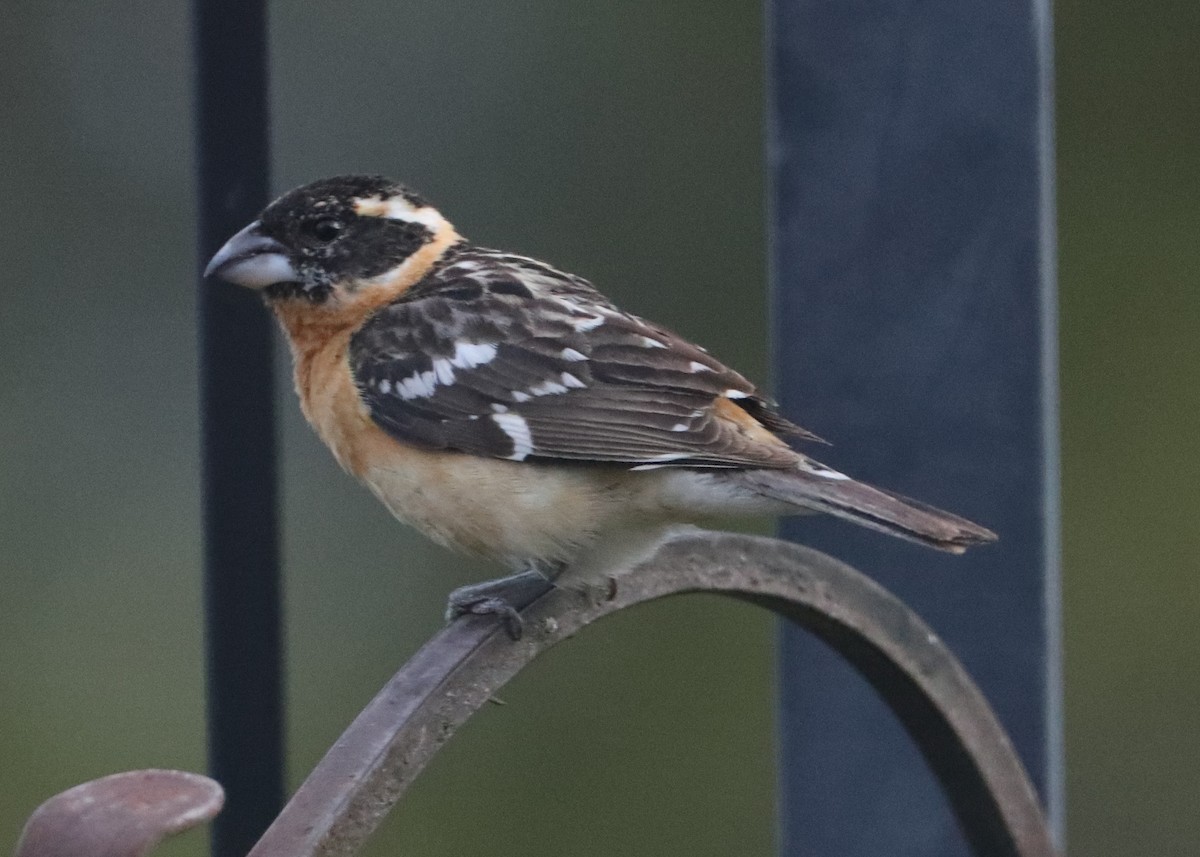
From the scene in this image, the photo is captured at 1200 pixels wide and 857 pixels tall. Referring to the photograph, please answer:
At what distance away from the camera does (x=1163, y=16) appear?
6.05 meters

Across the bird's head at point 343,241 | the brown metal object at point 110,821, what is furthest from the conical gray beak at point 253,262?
the brown metal object at point 110,821

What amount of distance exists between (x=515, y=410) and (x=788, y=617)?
2.33 ft

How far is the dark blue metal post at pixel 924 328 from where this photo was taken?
112 inches

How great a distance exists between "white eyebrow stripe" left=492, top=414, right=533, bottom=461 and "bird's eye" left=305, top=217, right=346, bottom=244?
0.56 metres

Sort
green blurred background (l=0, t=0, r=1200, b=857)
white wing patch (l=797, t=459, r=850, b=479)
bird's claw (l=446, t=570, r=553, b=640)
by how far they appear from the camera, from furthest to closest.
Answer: green blurred background (l=0, t=0, r=1200, b=857)
white wing patch (l=797, t=459, r=850, b=479)
bird's claw (l=446, t=570, r=553, b=640)

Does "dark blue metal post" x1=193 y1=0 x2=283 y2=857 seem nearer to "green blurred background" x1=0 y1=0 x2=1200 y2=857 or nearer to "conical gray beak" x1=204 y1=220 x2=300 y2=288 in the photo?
"conical gray beak" x1=204 y1=220 x2=300 y2=288

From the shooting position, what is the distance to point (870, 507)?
2598 millimetres

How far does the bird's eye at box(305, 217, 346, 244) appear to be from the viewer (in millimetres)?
3463

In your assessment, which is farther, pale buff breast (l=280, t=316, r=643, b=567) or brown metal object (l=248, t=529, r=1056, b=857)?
pale buff breast (l=280, t=316, r=643, b=567)

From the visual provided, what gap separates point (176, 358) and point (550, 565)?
3054mm

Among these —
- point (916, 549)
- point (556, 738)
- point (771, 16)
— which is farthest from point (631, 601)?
point (556, 738)

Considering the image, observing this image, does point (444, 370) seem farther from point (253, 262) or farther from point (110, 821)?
point (110, 821)

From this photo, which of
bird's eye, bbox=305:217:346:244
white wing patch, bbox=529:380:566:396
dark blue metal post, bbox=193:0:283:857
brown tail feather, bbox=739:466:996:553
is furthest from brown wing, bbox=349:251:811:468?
dark blue metal post, bbox=193:0:283:857

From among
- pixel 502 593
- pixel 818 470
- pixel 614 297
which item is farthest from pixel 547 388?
pixel 614 297
